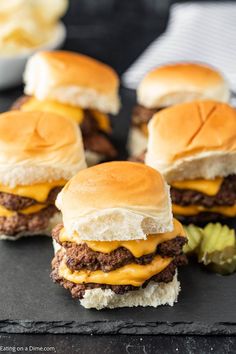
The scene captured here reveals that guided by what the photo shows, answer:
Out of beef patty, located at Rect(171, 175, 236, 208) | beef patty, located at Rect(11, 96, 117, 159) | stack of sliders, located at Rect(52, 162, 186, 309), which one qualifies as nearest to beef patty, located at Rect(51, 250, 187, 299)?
stack of sliders, located at Rect(52, 162, 186, 309)

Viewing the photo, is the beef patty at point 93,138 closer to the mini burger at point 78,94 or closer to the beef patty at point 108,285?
the mini burger at point 78,94

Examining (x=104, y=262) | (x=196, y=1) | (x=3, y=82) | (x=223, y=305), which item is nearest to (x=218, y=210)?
(x=223, y=305)

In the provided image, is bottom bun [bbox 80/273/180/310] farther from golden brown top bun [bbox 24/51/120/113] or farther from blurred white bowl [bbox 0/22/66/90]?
blurred white bowl [bbox 0/22/66/90]

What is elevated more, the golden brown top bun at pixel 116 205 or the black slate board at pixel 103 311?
the golden brown top bun at pixel 116 205

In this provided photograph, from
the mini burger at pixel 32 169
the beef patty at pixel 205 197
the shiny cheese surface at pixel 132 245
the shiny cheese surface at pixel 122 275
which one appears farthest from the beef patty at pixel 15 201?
the beef patty at pixel 205 197

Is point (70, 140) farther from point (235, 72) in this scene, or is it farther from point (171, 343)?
point (235, 72)

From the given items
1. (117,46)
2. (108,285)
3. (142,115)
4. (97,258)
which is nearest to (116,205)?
(97,258)
